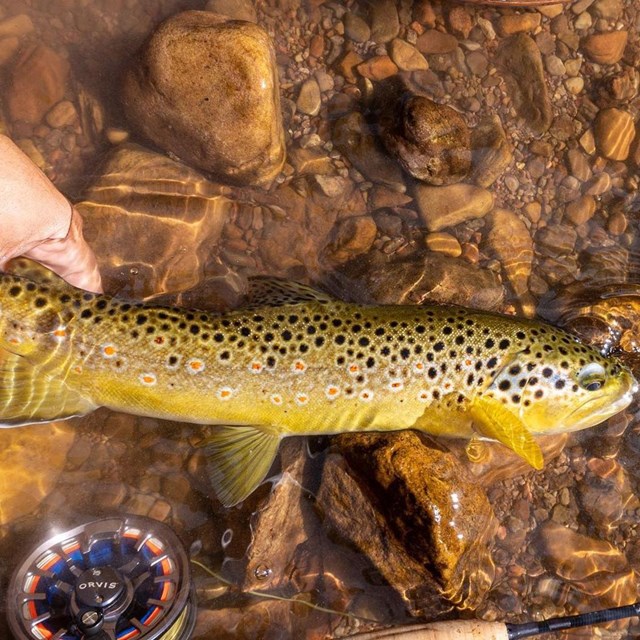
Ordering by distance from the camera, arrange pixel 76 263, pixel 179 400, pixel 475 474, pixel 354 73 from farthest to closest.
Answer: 1. pixel 354 73
2. pixel 475 474
3. pixel 76 263
4. pixel 179 400

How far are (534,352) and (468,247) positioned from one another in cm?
130

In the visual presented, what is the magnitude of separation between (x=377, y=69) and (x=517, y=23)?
1342 millimetres

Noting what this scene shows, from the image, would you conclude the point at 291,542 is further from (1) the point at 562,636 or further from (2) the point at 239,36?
(2) the point at 239,36

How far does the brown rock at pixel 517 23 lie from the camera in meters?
5.09

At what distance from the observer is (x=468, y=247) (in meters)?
4.70

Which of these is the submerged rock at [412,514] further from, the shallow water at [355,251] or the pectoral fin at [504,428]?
the pectoral fin at [504,428]

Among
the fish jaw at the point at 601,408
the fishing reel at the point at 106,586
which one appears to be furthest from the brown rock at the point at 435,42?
the fishing reel at the point at 106,586

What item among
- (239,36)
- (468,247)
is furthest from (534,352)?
(239,36)

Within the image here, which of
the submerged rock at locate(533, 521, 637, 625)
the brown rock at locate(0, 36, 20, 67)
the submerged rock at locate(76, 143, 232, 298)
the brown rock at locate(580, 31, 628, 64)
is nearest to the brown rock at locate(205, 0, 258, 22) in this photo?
the submerged rock at locate(76, 143, 232, 298)

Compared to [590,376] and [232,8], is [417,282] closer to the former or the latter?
[590,376]

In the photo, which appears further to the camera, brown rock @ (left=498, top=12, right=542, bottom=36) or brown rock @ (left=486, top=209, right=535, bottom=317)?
brown rock @ (left=498, top=12, right=542, bottom=36)

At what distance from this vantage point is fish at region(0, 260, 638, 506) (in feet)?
11.6

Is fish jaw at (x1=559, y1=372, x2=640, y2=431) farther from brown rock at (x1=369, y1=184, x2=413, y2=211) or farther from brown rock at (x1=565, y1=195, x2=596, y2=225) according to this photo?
brown rock at (x1=369, y1=184, x2=413, y2=211)

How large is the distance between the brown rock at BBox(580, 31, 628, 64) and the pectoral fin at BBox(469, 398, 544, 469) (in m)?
3.39
